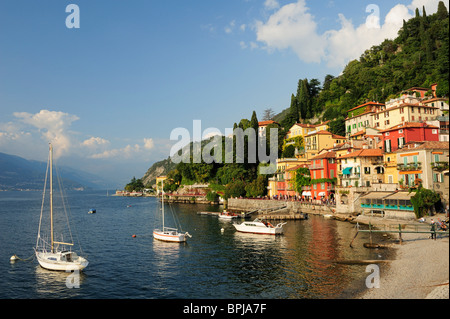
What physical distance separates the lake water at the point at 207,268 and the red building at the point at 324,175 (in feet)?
67.1

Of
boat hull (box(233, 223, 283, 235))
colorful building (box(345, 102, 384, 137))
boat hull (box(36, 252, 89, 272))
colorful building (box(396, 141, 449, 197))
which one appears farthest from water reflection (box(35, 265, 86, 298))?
colorful building (box(345, 102, 384, 137))

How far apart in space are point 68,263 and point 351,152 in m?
58.5

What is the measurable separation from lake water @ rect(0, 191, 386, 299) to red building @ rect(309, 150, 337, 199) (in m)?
20.5

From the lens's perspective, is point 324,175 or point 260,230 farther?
point 324,175

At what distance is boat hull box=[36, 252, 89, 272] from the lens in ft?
106

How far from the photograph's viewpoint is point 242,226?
54.7 meters

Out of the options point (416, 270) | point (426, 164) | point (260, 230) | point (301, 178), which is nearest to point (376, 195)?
point (426, 164)

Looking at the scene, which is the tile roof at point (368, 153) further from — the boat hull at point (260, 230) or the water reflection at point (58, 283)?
the water reflection at point (58, 283)

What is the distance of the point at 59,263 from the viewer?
3253 cm

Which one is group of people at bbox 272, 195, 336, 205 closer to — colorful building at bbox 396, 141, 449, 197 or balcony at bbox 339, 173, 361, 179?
balcony at bbox 339, 173, 361, 179

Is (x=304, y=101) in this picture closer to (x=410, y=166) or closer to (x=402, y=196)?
(x=410, y=166)

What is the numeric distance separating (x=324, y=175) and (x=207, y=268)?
49.3 m

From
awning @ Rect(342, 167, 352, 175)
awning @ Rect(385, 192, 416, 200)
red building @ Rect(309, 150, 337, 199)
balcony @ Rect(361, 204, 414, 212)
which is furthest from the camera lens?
red building @ Rect(309, 150, 337, 199)
